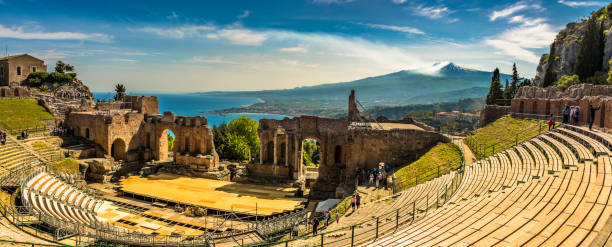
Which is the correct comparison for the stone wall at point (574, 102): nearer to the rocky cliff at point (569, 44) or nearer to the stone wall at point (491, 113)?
the stone wall at point (491, 113)

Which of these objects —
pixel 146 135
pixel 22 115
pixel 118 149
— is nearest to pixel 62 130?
pixel 22 115

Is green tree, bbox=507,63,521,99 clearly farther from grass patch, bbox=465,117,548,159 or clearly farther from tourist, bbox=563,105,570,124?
tourist, bbox=563,105,570,124

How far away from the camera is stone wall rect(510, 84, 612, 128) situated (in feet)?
58.6

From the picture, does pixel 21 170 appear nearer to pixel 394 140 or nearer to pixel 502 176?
pixel 394 140

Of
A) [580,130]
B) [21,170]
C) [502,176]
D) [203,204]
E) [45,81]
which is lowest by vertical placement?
[203,204]

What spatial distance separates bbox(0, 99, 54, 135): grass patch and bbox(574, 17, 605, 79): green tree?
63416mm

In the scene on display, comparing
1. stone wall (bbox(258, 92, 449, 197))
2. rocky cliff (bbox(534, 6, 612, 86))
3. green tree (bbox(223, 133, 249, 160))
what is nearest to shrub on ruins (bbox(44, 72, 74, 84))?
green tree (bbox(223, 133, 249, 160))

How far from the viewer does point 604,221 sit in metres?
7.92

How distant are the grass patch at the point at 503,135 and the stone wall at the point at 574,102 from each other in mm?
1925

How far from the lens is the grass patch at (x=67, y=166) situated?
2812 centimetres

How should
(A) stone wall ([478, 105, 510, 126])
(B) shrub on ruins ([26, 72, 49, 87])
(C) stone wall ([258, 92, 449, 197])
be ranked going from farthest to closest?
1. (B) shrub on ruins ([26, 72, 49, 87])
2. (A) stone wall ([478, 105, 510, 126])
3. (C) stone wall ([258, 92, 449, 197])

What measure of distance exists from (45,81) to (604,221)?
65.8 m

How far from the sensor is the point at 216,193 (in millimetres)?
28469

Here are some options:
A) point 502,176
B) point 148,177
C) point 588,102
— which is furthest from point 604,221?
point 148,177
